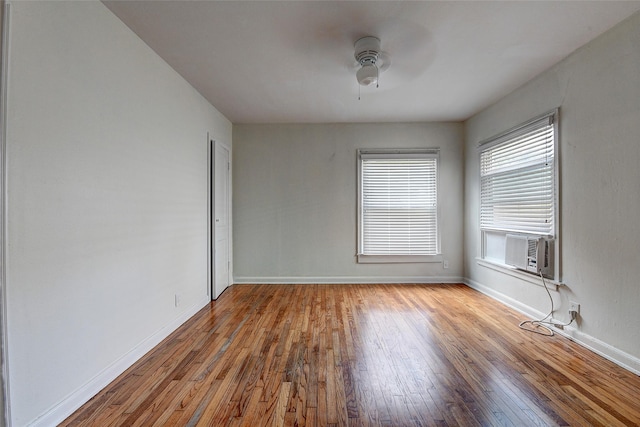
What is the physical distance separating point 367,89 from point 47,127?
283 cm

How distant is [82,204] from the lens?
1753 mm

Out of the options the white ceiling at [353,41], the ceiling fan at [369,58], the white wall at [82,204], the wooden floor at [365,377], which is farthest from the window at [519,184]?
the white wall at [82,204]

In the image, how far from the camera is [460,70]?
2.87 m

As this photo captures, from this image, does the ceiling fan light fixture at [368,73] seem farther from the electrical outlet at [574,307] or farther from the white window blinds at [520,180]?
the electrical outlet at [574,307]

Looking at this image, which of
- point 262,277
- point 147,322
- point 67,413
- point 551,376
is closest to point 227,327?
point 147,322

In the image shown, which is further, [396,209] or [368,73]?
[396,209]

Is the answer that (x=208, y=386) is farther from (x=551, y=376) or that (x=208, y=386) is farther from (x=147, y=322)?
(x=551, y=376)

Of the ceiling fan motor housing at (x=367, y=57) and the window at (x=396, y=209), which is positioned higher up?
the ceiling fan motor housing at (x=367, y=57)

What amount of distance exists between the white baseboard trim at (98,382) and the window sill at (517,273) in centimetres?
370

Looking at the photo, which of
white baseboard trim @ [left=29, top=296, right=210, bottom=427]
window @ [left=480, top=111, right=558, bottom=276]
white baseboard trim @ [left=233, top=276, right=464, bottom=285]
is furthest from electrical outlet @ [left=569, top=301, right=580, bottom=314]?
white baseboard trim @ [left=29, top=296, right=210, bottom=427]

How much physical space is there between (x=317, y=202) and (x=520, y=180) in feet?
8.77

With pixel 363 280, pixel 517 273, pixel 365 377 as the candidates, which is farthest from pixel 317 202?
pixel 365 377

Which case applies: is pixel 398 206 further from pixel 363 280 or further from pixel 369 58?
pixel 369 58

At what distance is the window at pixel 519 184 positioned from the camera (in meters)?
2.87
